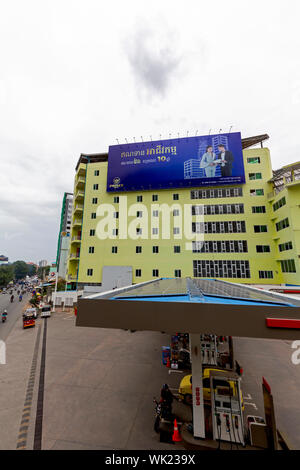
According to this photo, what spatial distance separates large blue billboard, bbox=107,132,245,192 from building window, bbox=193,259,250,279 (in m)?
14.4

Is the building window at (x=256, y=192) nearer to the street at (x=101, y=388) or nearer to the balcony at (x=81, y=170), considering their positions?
the street at (x=101, y=388)

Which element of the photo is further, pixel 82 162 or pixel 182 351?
pixel 82 162

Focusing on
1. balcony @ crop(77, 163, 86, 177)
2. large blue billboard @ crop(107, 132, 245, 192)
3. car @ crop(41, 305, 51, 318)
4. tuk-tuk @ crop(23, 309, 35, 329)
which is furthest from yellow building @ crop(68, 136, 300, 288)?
tuk-tuk @ crop(23, 309, 35, 329)

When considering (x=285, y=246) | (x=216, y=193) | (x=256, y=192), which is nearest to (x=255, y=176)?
(x=256, y=192)

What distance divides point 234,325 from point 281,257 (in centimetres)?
3316

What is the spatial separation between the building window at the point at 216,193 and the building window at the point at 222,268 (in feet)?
39.8

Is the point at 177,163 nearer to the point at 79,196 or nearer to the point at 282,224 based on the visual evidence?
the point at 282,224

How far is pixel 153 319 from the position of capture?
6.56 metres

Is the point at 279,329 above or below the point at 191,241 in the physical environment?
below

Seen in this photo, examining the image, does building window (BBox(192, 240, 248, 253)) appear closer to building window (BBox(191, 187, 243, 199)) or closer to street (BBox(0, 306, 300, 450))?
building window (BBox(191, 187, 243, 199))

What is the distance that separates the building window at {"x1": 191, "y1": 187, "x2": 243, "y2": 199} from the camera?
37.9m

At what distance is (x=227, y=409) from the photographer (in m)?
8.41
